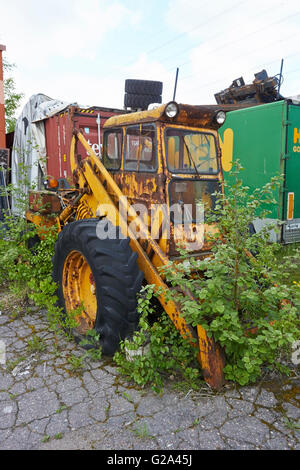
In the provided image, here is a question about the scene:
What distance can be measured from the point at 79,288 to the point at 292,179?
490 centimetres

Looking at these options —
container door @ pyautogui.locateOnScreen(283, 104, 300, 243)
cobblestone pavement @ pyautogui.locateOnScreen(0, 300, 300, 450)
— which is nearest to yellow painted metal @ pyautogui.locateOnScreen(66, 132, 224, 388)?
cobblestone pavement @ pyautogui.locateOnScreen(0, 300, 300, 450)

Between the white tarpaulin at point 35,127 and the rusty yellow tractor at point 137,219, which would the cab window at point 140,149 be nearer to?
the rusty yellow tractor at point 137,219

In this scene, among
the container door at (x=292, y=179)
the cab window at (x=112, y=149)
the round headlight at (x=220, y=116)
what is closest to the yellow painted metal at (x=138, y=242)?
the cab window at (x=112, y=149)

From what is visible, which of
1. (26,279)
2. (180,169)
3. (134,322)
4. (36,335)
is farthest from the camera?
(26,279)

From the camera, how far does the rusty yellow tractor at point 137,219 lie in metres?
3.00

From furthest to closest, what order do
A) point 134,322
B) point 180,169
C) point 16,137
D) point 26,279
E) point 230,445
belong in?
point 16,137
point 26,279
point 180,169
point 134,322
point 230,445

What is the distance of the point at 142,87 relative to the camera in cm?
534

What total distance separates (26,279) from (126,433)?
2.92 meters

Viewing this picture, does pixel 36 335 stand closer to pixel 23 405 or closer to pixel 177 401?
pixel 23 405

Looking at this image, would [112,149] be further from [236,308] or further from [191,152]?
[236,308]

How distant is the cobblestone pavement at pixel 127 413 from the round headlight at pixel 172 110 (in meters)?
2.39

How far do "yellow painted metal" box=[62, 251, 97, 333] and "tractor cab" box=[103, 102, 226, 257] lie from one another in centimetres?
88

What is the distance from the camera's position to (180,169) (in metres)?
3.43

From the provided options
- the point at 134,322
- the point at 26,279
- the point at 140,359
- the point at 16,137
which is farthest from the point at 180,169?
the point at 16,137
